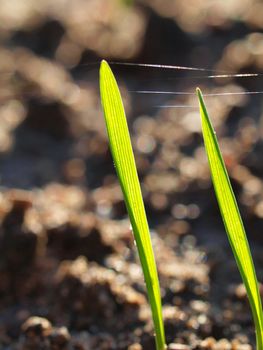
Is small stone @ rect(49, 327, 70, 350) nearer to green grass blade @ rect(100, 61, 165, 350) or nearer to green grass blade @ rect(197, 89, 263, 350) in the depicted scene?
green grass blade @ rect(100, 61, 165, 350)

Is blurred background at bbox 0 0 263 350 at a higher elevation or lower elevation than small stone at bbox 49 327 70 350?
higher

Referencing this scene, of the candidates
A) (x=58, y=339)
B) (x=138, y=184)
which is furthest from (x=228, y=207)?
(x=58, y=339)

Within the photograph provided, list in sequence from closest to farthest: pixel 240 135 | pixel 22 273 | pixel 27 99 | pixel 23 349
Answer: pixel 23 349 < pixel 22 273 < pixel 240 135 < pixel 27 99

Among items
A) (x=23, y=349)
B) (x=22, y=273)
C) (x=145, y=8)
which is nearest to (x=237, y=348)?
(x=23, y=349)

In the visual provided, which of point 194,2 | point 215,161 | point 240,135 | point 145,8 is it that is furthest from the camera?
point 194,2

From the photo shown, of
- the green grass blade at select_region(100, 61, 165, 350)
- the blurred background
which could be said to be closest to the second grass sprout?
the green grass blade at select_region(100, 61, 165, 350)

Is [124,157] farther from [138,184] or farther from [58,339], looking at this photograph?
[58,339]

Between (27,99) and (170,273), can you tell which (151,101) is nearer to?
(27,99)
